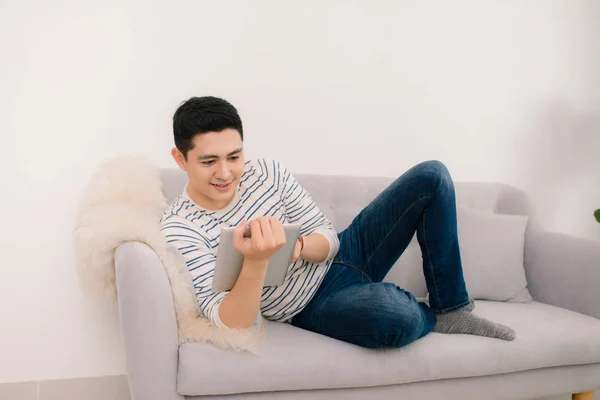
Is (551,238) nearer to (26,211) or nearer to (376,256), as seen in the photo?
(376,256)

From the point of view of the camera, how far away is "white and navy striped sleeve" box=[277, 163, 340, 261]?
1682mm

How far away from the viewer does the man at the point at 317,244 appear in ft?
4.69

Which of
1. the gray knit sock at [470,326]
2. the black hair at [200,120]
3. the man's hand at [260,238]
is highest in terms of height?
the black hair at [200,120]

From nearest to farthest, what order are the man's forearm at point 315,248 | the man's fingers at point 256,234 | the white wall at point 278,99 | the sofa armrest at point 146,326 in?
the man's fingers at point 256,234 → the sofa armrest at point 146,326 → the man's forearm at point 315,248 → the white wall at point 278,99

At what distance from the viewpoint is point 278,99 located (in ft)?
7.32

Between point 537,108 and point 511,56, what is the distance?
29cm

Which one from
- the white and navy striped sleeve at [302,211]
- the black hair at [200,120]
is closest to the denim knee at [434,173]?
the white and navy striped sleeve at [302,211]

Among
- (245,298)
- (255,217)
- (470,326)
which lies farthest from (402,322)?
(255,217)

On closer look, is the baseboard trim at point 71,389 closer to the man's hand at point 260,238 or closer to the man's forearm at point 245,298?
the man's forearm at point 245,298

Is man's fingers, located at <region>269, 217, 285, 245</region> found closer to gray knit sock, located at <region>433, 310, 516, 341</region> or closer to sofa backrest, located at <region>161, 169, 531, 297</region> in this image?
gray knit sock, located at <region>433, 310, 516, 341</region>

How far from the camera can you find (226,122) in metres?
1.49

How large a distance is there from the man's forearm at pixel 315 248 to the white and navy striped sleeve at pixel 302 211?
0.17 feet

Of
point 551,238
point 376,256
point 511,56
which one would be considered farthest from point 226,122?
point 511,56

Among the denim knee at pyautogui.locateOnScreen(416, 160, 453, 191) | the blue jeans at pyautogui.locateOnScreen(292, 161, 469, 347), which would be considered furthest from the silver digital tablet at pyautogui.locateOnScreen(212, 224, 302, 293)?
the denim knee at pyautogui.locateOnScreen(416, 160, 453, 191)
